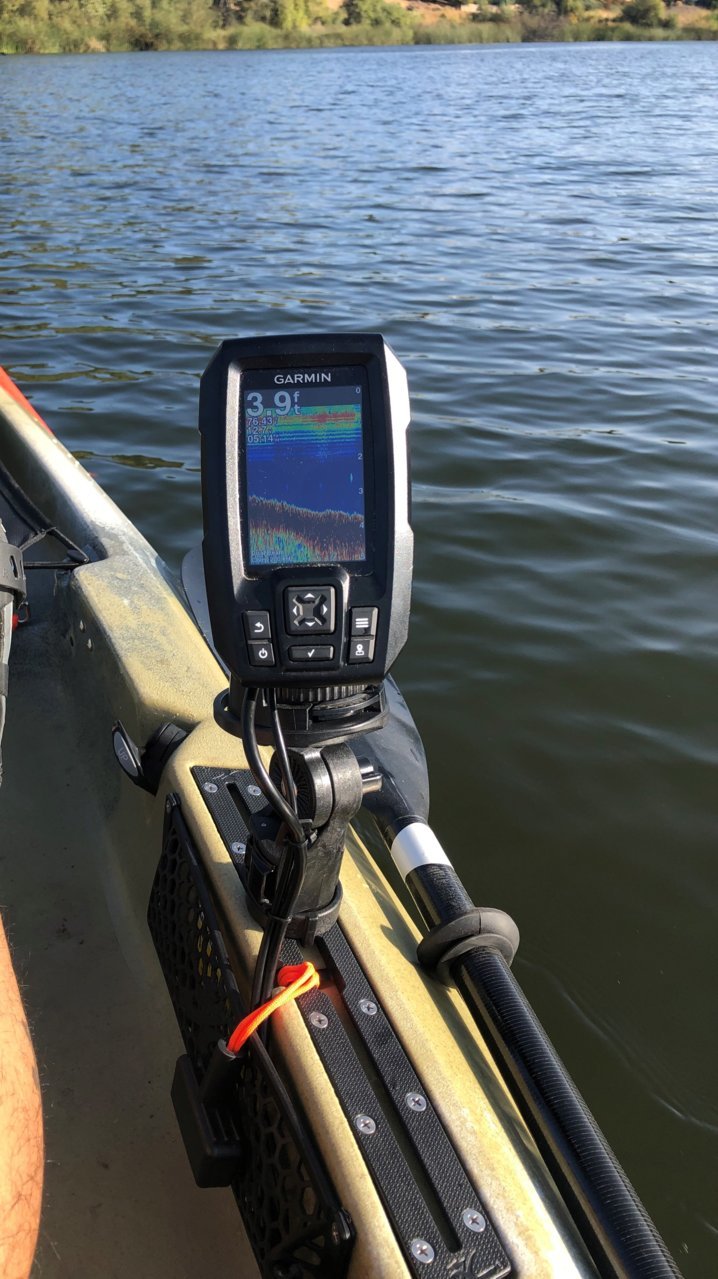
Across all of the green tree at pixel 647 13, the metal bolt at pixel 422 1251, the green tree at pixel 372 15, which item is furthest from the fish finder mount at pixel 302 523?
the green tree at pixel 647 13

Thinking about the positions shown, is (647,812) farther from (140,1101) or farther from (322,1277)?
(322,1277)

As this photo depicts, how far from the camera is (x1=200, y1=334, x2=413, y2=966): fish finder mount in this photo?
1.23 metres

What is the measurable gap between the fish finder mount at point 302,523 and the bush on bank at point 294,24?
168 ft

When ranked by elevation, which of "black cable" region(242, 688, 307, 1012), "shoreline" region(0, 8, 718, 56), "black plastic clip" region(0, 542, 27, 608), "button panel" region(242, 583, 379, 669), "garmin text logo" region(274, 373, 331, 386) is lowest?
"black cable" region(242, 688, 307, 1012)

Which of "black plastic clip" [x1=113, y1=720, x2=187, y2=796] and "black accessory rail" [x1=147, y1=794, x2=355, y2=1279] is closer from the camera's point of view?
"black accessory rail" [x1=147, y1=794, x2=355, y2=1279]

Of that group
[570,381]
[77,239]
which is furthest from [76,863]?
[77,239]

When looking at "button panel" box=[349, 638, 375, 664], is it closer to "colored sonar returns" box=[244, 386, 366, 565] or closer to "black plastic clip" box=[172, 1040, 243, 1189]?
"colored sonar returns" box=[244, 386, 366, 565]

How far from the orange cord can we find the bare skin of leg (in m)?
0.28

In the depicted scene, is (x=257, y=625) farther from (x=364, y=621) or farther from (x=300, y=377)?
(x=300, y=377)

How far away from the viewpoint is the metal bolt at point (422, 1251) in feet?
4.06

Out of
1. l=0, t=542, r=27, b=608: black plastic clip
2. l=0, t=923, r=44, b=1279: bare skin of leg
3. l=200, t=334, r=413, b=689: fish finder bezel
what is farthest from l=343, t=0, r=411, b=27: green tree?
l=0, t=923, r=44, b=1279: bare skin of leg

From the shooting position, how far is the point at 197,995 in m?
1.69

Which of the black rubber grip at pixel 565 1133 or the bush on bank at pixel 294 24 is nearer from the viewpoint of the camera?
the black rubber grip at pixel 565 1133

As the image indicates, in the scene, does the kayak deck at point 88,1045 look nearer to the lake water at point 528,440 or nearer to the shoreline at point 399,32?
the lake water at point 528,440
